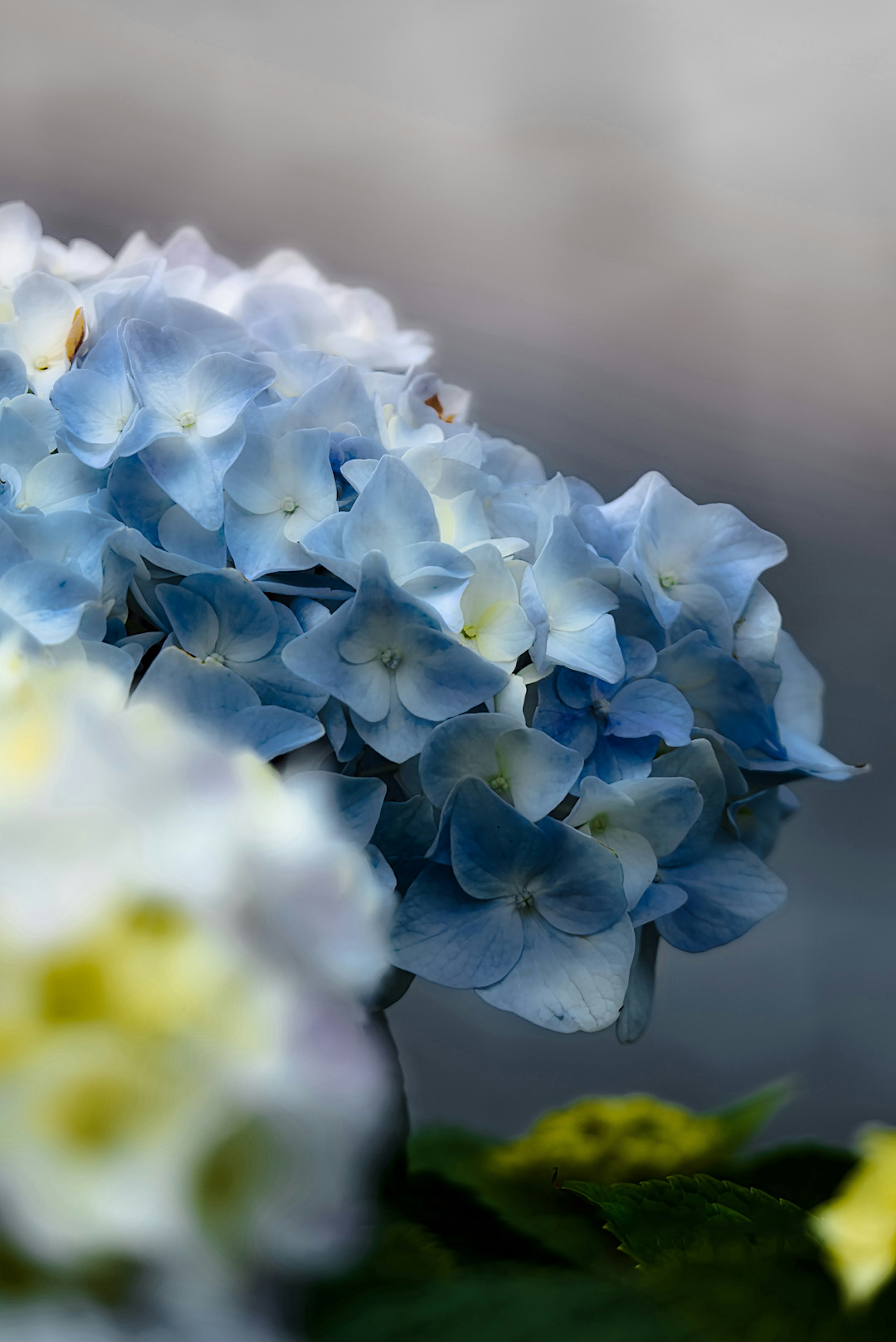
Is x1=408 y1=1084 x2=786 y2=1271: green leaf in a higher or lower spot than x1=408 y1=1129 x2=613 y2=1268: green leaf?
lower

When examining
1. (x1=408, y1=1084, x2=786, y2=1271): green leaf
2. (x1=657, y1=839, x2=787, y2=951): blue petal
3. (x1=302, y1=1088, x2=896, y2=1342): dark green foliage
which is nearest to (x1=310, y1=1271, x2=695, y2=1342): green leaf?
(x1=302, y1=1088, x2=896, y2=1342): dark green foliage

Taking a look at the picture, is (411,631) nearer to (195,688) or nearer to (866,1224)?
(195,688)

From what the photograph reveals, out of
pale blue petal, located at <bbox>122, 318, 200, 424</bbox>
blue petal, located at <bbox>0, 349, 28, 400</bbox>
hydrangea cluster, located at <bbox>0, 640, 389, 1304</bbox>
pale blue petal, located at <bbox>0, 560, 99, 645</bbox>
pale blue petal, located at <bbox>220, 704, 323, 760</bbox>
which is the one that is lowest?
pale blue petal, located at <bbox>220, 704, 323, 760</bbox>

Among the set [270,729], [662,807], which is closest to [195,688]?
[270,729]

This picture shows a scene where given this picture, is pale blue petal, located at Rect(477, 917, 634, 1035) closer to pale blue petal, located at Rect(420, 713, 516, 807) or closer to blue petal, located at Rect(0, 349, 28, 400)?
pale blue petal, located at Rect(420, 713, 516, 807)

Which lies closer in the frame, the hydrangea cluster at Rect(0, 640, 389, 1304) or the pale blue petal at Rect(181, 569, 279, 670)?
the hydrangea cluster at Rect(0, 640, 389, 1304)

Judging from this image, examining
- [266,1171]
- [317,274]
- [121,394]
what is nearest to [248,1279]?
[266,1171]
